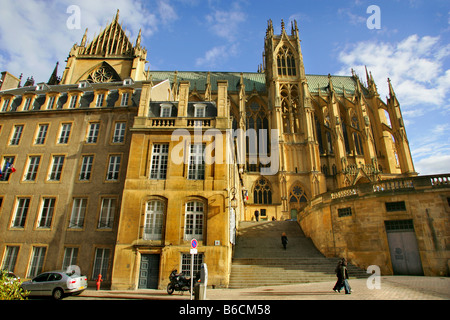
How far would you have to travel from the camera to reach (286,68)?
39719 mm

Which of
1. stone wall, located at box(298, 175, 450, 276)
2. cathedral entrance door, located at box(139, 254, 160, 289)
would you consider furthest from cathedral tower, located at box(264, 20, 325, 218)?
cathedral entrance door, located at box(139, 254, 160, 289)

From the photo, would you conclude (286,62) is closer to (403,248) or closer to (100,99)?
(100,99)

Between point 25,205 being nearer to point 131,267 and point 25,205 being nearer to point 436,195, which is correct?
point 131,267

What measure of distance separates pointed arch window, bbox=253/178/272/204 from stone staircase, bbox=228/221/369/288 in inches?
430

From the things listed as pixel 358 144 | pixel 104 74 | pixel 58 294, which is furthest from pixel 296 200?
pixel 104 74

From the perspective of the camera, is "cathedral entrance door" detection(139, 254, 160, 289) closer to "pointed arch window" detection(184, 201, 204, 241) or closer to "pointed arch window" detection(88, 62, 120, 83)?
"pointed arch window" detection(184, 201, 204, 241)

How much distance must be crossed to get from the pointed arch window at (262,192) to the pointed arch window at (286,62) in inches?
693

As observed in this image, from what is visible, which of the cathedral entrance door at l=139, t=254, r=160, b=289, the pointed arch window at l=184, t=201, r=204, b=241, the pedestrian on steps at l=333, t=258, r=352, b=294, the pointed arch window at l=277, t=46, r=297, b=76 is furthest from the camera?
the pointed arch window at l=277, t=46, r=297, b=76

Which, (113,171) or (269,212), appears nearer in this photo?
(113,171)

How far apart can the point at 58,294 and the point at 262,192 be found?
79.4 feet

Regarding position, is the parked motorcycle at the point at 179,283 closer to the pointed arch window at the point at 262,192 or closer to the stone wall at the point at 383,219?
the stone wall at the point at 383,219

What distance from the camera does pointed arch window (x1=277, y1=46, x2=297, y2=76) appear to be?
39.7 m
